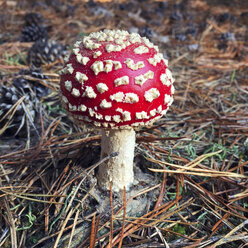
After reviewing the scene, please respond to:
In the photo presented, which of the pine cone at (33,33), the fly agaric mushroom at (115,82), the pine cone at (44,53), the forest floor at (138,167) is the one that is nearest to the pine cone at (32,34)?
the pine cone at (33,33)

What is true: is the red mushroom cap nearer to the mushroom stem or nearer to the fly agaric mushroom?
the fly agaric mushroom

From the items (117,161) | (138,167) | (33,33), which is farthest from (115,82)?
(33,33)

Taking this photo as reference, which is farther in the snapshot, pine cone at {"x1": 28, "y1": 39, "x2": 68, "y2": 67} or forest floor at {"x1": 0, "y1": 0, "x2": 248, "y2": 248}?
pine cone at {"x1": 28, "y1": 39, "x2": 68, "y2": 67}

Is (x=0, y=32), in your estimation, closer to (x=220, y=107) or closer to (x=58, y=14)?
(x=58, y=14)

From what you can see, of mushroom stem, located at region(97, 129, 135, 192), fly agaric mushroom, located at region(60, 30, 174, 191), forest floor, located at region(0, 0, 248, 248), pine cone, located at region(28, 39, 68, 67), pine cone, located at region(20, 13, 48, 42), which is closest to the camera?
fly agaric mushroom, located at region(60, 30, 174, 191)

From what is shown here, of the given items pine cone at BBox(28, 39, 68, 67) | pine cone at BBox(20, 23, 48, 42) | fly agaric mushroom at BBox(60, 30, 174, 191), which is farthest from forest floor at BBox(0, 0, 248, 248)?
fly agaric mushroom at BBox(60, 30, 174, 191)

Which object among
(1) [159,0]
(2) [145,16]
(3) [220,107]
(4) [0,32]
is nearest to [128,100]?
(3) [220,107]
